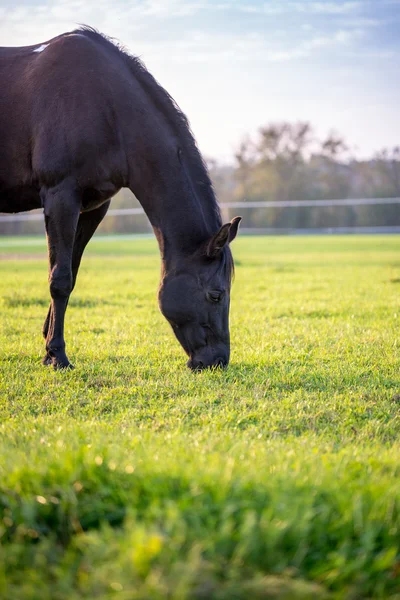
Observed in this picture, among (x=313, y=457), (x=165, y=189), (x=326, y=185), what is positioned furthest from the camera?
(x=326, y=185)

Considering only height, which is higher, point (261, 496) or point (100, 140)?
point (100, 140)

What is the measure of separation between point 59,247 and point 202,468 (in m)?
3.04

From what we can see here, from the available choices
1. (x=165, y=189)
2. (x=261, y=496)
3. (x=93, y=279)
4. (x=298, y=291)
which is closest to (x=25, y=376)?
(x=165, y=189)

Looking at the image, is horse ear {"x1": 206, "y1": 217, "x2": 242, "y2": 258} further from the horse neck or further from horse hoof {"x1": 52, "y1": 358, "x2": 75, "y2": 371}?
horse hoof {"x1": 52, "y1": 358, "x2": 75, "y2": 371}

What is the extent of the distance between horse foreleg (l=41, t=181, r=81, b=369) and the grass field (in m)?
0.21

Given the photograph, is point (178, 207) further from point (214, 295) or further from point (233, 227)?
point (214, 295)

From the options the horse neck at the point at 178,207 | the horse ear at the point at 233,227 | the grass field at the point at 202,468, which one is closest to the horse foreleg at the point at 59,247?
the grass field at the point at 202,468

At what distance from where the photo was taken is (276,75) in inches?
1559

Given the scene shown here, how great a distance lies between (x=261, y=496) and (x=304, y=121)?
40936 mm

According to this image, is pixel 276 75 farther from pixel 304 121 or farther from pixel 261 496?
pixel 261 496

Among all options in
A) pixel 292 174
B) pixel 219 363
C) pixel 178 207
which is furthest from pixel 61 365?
pixel 292 174

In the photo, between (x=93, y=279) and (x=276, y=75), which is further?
(x=276, y=75)

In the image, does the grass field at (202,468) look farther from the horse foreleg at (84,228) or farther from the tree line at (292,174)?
the tree line at (292,174)

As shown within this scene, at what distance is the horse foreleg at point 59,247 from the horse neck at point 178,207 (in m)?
0.54
